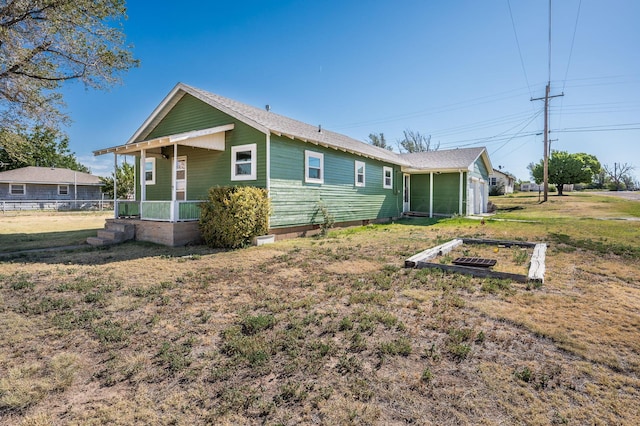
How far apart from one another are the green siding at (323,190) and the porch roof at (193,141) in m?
2.16

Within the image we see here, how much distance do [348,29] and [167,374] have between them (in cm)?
Result: 1779

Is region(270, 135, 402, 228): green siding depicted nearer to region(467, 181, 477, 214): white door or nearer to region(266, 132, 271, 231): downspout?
region(266, 132, 271, 231): downspout

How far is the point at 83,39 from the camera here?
37.0ft

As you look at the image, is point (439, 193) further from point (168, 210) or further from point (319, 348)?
point (319, 348)

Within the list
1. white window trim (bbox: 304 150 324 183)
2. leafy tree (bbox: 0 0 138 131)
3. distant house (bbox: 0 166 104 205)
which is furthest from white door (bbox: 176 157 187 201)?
distant house (bbox: 0 166 104 205)

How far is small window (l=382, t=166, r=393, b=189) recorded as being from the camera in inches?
699

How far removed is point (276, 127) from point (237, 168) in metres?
2.04

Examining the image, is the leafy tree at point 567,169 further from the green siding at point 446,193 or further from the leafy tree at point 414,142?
the green siding at point 446,193

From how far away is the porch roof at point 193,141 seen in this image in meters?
10.2

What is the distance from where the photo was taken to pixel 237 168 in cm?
1152

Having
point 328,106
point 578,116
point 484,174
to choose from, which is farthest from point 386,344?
point 578,116

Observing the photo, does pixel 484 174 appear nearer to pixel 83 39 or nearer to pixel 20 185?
pixel 83 39

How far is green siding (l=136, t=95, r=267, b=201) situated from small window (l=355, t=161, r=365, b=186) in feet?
19.0

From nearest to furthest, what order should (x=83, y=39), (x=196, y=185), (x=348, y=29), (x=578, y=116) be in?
1. (x=83, y=39)
2. (x=196, y=185)
3. (x=348, y=29)
4. (x=578, y=116)
